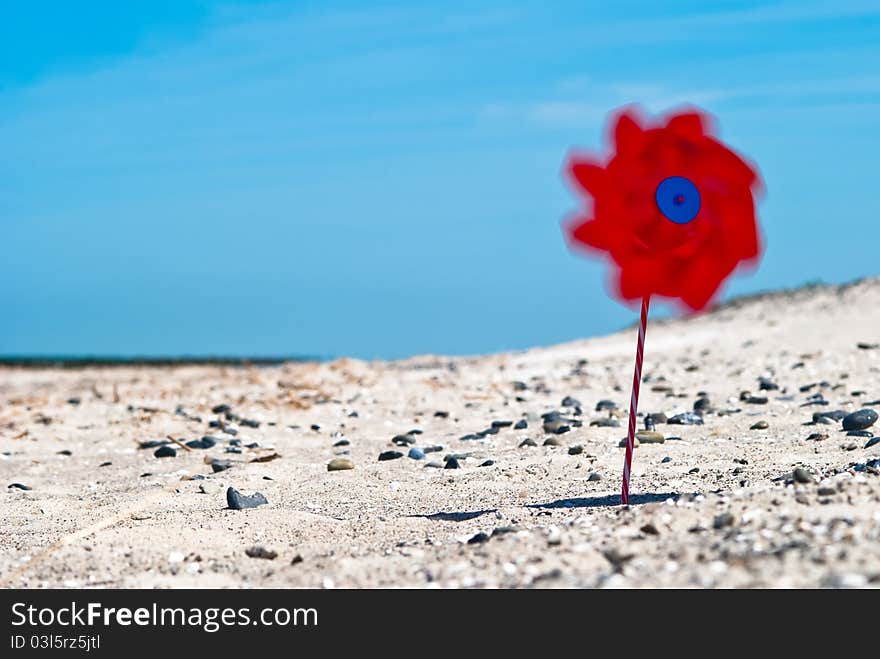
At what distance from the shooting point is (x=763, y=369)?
12.9 metres

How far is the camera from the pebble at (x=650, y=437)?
A: 8.23 m

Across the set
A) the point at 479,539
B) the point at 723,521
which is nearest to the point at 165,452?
the point at 479,539

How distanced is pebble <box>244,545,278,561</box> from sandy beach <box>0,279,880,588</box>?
0.04 ft

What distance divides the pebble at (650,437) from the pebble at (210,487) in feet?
10.2

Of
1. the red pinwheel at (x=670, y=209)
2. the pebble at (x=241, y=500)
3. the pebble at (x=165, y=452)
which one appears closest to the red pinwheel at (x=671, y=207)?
the red pinwheel at (x=670, y=209)

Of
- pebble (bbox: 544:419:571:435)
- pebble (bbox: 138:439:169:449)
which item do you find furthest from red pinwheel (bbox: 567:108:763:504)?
pebble (bbox: 138:439:169:449)

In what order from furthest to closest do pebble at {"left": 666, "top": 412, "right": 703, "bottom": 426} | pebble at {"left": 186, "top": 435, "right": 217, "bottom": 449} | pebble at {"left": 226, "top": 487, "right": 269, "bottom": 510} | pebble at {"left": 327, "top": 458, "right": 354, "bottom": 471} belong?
pebble at {"left": 186, "top": 435, "right": 217, "bottom": 449} → pebble at {"left": 666, "top": 412, "right": 703, "bottom": 426} → pebble at {"left": 327, "top": 458, "right": 354, "bottom": 471} → pebble at {"left": 226, "top": 487, "right": 269, "bottom": 510}

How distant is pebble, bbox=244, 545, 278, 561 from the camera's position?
516cm

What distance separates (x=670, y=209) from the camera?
577 cm

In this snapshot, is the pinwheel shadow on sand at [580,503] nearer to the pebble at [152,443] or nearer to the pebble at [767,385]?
the pebble at [152,443]

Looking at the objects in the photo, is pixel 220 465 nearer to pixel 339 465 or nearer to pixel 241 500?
pixel 339 465

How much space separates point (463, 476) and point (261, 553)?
2.46 m

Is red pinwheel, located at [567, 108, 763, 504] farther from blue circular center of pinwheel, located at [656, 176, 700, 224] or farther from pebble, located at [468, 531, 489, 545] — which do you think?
pebble, located at [468, 531, 489, 545]
